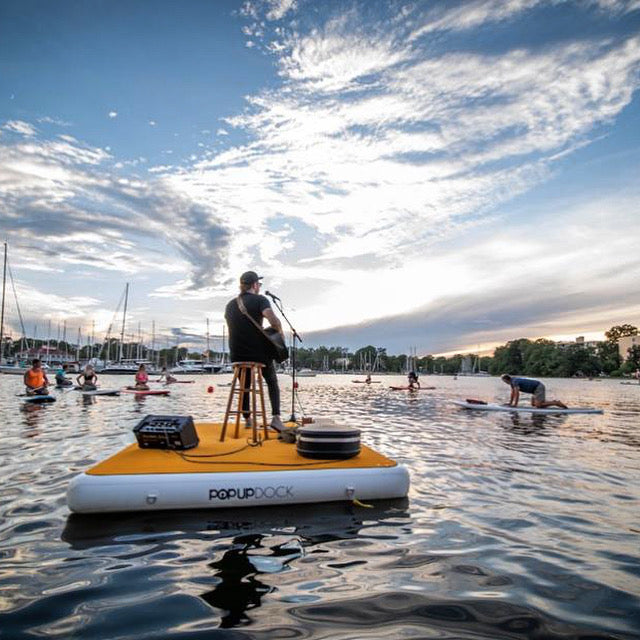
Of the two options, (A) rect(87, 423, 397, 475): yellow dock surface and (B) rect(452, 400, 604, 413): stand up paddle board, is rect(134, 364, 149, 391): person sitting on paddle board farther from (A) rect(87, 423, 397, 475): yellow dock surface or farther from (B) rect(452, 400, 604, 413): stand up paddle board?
(A) rect(87, 423, 397, 475): yellow dock surface

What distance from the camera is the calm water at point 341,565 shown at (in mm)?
3449

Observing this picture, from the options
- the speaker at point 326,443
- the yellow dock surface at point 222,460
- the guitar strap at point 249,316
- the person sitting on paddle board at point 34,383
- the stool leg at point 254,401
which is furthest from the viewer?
the person sitting on paddle board at point 34,383

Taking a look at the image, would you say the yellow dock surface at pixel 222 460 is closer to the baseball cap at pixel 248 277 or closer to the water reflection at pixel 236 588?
the water reflection at pixel 236 588

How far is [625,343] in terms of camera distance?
524 feet

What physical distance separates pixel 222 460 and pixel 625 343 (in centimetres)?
18770

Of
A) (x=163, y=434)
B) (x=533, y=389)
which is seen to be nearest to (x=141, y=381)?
(x=533, y=389)

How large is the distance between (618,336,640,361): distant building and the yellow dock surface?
182 meters

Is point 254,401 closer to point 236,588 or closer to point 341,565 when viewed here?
point 341,565

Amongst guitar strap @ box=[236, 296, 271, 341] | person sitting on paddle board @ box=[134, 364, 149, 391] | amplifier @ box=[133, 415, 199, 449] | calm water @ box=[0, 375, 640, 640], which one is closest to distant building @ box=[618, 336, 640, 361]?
person sitting on paddle board @ box=[134, 364, 149, 391]

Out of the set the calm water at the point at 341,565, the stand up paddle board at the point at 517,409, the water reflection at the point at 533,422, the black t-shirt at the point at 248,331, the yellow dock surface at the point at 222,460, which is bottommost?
the water reflection at the point at 533,422

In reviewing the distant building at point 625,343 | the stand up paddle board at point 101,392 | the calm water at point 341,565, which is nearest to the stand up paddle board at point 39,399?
the stand up paddle board at point 101,392

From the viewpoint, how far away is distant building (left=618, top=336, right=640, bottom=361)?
513 ft

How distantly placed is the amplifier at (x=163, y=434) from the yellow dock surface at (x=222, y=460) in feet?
0.35

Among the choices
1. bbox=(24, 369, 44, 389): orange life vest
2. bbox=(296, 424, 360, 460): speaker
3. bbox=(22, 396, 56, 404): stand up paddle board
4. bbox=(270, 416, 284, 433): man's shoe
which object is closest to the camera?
bbox=(296, 424, 360, 460): speaker
